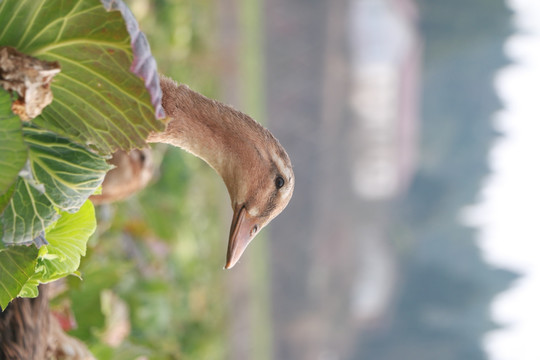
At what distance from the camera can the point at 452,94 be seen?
433cm

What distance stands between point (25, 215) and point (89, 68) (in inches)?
5.3

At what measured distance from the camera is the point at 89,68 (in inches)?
20.7

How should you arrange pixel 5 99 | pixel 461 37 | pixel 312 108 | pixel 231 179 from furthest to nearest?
pixel 461 37 → pixel 312 108 → pixel 231 179 → pixel 5 99

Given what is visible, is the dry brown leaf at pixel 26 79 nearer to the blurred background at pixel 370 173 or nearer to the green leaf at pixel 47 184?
the green leaf at pixel 47 184

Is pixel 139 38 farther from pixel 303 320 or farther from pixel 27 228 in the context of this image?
pixel 303 320

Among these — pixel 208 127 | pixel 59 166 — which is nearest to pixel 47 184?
pixel 59 166

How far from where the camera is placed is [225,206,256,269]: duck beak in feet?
2.16

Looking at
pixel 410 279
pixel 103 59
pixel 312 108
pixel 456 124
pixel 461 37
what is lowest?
pixel 103 59

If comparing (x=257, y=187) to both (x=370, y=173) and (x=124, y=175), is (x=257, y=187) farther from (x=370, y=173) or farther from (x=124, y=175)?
(x=370, y=173)

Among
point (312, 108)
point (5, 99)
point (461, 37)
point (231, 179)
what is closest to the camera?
point (5, 99)

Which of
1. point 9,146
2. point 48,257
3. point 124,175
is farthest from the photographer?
point 124,175

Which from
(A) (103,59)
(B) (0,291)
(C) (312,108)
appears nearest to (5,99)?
(A) (103,59)

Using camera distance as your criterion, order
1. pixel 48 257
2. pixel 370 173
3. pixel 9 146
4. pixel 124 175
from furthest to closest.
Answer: pixel 370 173
pixel 124 175
pixel 48 257
pixel 9 146

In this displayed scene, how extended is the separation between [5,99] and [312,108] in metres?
3.49
